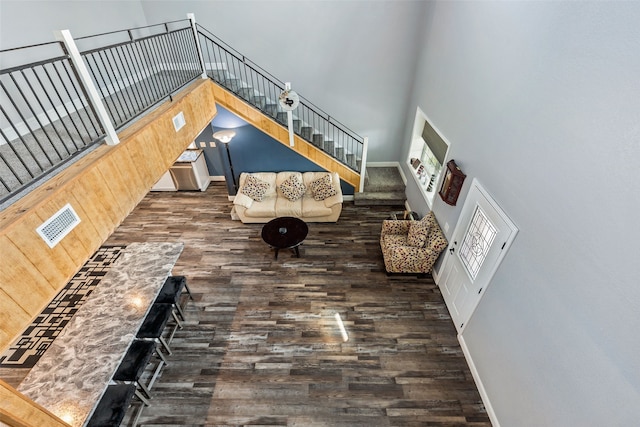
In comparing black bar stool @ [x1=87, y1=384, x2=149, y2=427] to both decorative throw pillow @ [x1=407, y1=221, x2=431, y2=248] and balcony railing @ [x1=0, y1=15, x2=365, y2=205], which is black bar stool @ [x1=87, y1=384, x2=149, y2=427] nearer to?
balcony railing @ [x1=0, y1=15, x2=365, y2=205]

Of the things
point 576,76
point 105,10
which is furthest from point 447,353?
point 105,10

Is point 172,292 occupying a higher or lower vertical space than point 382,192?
higher

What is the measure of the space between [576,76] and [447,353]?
3.50 meters

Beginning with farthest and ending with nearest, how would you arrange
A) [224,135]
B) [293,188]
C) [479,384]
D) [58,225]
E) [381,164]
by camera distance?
[381,164] < [293,188] < [224,135] < [479,384] < [58,225]

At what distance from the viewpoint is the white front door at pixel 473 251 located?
313 cm

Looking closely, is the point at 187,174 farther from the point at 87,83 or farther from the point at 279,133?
the point at 87,83

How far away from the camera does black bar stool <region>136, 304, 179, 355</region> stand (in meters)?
3.59

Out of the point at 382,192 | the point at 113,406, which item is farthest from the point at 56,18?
the point at 382,192

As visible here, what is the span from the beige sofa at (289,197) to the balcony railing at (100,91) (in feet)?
2.81

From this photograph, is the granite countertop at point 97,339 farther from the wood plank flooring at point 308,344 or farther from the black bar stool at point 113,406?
the wood plank flooring at point 308,344

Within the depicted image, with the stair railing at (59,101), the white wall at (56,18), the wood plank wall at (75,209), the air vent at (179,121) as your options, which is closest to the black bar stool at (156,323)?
the wood plank wall at (75,209)

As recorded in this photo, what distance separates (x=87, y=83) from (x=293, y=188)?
400 centimetres

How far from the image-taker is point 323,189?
6156mm

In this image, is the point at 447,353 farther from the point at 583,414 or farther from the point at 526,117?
the point at 526,117
